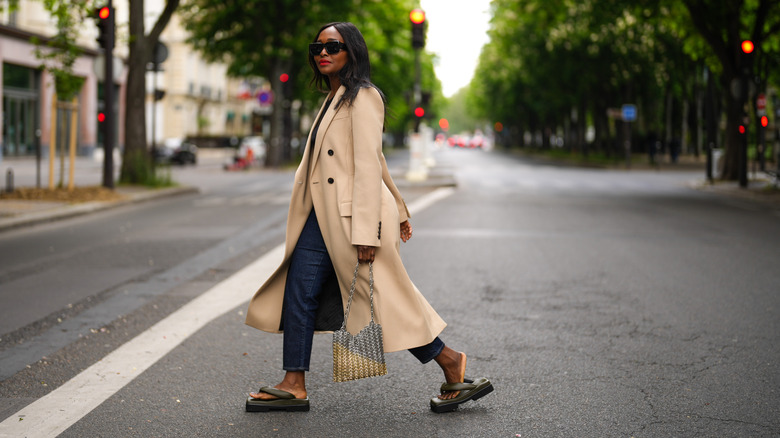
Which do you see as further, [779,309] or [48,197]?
[48,197]

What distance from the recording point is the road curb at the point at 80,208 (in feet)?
41.3

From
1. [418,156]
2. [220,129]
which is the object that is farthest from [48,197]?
[220,129]

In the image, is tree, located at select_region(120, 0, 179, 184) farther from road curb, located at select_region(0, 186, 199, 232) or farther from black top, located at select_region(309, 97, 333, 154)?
black top, located at select_region(309, 97, 333, 154)

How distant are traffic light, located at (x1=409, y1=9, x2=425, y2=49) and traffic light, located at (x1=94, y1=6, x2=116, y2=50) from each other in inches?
297

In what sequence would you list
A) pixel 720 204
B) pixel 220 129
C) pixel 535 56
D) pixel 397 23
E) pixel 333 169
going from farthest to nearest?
1. pixel 220 129
2. pixel 535 56
3. pixel 397 23
4. pixel 720 204
5. pixel 333 169

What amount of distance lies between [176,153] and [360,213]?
39.0 meters

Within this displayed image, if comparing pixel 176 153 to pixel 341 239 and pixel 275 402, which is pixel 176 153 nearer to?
pixel 275 402


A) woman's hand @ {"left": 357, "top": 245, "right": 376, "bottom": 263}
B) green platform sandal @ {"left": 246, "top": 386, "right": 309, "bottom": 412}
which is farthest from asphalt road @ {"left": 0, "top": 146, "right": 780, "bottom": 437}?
woman's hand @ {"left": 357, "top": 245, "right": 376, "bottom": 263}

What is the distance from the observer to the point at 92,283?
7.75 m

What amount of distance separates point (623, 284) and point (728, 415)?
3.76 metres

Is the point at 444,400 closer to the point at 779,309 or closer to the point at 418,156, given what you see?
the point at 779,309

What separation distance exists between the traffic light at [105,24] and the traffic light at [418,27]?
754 centimetres

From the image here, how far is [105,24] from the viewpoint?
17031 millimetres

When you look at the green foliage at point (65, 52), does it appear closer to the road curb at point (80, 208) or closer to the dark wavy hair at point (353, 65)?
the road curb at point (80, 208)
